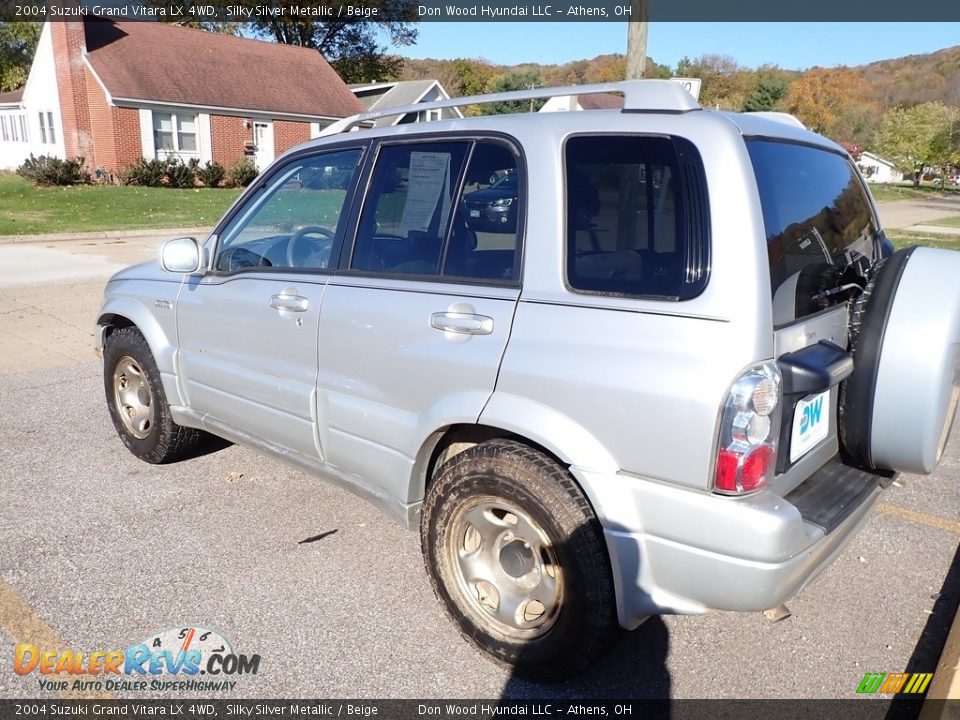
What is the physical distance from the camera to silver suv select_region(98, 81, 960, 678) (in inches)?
89.5

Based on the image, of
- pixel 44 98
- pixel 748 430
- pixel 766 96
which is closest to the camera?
pixel 748 430

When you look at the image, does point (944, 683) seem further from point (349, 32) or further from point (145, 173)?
point (349, 32)

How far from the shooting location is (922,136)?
2146 inches

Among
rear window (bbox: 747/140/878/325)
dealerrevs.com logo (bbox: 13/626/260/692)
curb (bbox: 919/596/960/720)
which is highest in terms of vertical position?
rear window (bbox: 747/140/878/325)

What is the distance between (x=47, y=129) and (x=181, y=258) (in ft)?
104

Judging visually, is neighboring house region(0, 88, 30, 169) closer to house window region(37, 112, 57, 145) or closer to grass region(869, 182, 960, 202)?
house window region(37, 112, 57, 145)

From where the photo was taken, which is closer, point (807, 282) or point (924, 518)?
point (807, 282)

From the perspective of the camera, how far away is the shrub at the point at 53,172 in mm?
25984

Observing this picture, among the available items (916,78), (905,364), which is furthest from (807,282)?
(916,78)

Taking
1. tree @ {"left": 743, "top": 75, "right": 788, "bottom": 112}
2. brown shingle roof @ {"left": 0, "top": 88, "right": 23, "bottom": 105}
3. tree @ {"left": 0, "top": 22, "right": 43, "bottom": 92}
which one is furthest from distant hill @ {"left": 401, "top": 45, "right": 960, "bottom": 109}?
brown shingle roof @ {"left": 0, "top": 88, "right": 23, "bottom": 105}

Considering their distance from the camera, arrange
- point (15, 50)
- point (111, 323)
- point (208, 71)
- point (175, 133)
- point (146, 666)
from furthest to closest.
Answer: point (15, 50), point (208, 71), point (175, 133), point (111, 323), point (146, 666)

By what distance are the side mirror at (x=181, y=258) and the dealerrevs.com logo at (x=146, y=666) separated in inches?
71.9

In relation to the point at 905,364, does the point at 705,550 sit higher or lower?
lower

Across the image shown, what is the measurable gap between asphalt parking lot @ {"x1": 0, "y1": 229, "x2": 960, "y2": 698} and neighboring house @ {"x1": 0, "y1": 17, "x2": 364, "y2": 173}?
2725 centimetres
